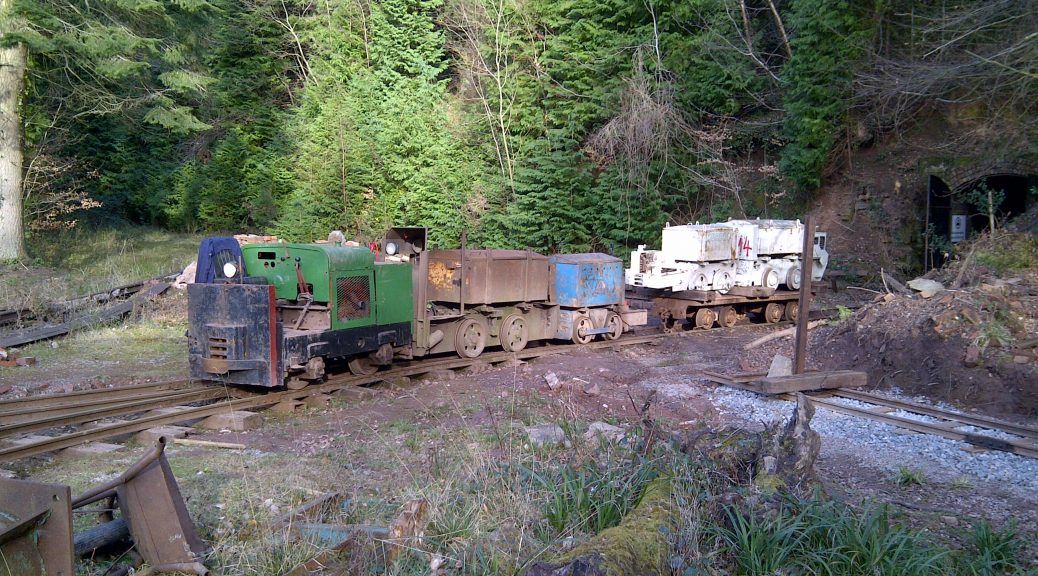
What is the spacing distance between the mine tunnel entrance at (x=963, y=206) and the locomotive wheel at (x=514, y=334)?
12.3 metres

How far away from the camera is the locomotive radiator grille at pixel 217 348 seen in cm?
1020

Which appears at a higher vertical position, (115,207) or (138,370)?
(115,207)

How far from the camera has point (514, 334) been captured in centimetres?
1497

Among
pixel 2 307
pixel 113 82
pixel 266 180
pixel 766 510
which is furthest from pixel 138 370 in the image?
pixel 266 180

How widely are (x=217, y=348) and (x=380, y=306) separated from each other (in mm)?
2534

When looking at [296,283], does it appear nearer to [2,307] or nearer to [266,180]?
[2,307]

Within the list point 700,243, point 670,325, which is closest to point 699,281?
point 700,243

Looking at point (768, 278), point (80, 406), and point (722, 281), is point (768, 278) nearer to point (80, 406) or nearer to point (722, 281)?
point (722, 281)

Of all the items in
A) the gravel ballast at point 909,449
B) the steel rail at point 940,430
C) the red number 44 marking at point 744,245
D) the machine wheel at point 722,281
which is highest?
the red number 44 marking at point 744,245

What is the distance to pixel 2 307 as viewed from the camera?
54.5ft

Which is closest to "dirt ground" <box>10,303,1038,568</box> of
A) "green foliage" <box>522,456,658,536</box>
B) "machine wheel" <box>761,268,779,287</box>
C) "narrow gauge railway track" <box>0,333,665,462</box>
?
"narrow gauge railway track" <box>0,333,665,462</box>

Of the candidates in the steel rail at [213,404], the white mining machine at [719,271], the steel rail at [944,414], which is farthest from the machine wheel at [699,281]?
the steel rail at [944,414]

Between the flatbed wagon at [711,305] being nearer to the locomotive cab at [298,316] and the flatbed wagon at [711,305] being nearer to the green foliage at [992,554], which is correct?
the locomotive cab at [298,316]

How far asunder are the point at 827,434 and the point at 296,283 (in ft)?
24.9
